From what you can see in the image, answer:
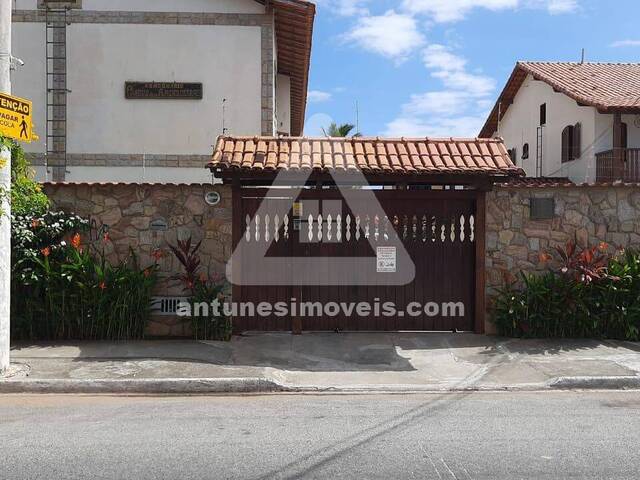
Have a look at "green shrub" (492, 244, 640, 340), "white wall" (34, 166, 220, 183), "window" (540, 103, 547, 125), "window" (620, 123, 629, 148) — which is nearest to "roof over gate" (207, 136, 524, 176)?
"green shrub" (492, 244, 640, 340)

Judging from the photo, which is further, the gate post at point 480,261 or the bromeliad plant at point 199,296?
the gate post at point 480,261

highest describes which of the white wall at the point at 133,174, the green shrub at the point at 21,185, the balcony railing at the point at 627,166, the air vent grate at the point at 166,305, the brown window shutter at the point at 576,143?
the brown window shutter at the point at 576,143

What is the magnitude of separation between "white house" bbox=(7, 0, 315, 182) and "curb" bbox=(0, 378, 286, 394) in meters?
9.66

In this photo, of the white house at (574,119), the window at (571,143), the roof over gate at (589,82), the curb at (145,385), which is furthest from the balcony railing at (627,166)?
the curb at (145,385)

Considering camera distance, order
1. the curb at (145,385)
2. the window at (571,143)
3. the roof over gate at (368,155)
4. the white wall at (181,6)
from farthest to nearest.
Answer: the window at (571,143) < the white wall at (181,6) < the roof over gate at (368,155) < the curb at (145,385)

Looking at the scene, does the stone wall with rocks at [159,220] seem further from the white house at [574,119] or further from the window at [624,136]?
the window at [624,136]

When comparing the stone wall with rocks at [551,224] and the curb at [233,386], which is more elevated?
the stone wall with rocks at [551,224]

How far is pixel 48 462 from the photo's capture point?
4672 mm

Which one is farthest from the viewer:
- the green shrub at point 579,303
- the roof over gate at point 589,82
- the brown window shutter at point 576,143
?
the brown window shutter at point 576,143

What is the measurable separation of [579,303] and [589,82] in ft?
57.4

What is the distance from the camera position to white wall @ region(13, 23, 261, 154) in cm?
1600

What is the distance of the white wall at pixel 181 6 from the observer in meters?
16.0

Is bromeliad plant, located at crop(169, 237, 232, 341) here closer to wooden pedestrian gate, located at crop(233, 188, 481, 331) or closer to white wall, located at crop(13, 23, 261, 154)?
wooden pedestrian gate, located at crop(233, 188, 481, 331)

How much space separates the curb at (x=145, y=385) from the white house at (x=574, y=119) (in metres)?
17.9
